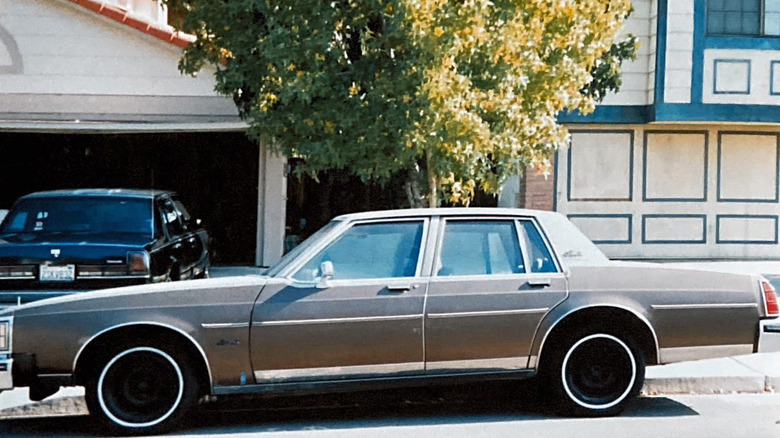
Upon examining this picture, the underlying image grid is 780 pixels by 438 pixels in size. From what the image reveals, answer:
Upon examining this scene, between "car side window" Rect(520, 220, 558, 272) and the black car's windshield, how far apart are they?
448 centimetres

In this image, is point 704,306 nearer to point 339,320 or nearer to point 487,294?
point 487,294

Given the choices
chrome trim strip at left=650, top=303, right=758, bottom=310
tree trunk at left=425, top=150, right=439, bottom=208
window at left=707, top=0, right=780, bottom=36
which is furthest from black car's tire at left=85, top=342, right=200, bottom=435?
window at left=707, top=0, right=780, bottom=36

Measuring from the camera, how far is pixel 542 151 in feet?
35.3

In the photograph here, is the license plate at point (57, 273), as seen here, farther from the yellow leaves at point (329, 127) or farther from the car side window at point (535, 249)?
the car side window at point (535, 249)

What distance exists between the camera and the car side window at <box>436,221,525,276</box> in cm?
708

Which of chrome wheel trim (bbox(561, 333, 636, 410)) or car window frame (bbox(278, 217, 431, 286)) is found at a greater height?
car window frame (bbox(278, 217, 431, 286))

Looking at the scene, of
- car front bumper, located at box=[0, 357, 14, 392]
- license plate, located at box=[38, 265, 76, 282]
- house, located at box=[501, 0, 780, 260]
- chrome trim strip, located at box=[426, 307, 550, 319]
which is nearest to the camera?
car front bumper, located at box=[0, 357, 14, 392]

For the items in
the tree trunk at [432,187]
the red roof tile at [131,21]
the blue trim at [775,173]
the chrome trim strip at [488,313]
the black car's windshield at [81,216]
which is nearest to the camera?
the chrome trim strip at [488,313]

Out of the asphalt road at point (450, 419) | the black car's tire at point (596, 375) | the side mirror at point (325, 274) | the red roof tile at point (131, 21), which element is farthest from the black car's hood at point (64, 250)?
the red roof tile at point (131, 21)

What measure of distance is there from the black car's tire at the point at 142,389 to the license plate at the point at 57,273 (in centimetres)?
285

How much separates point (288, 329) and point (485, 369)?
1.44 metres

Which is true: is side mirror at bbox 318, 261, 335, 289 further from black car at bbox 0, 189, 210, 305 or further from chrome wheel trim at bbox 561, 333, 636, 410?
black car at bbox 0, 189, 210, 305

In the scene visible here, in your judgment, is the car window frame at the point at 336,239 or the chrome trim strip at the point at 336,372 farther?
the car window frame at the point at 336,239

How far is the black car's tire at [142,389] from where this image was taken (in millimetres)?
6621
